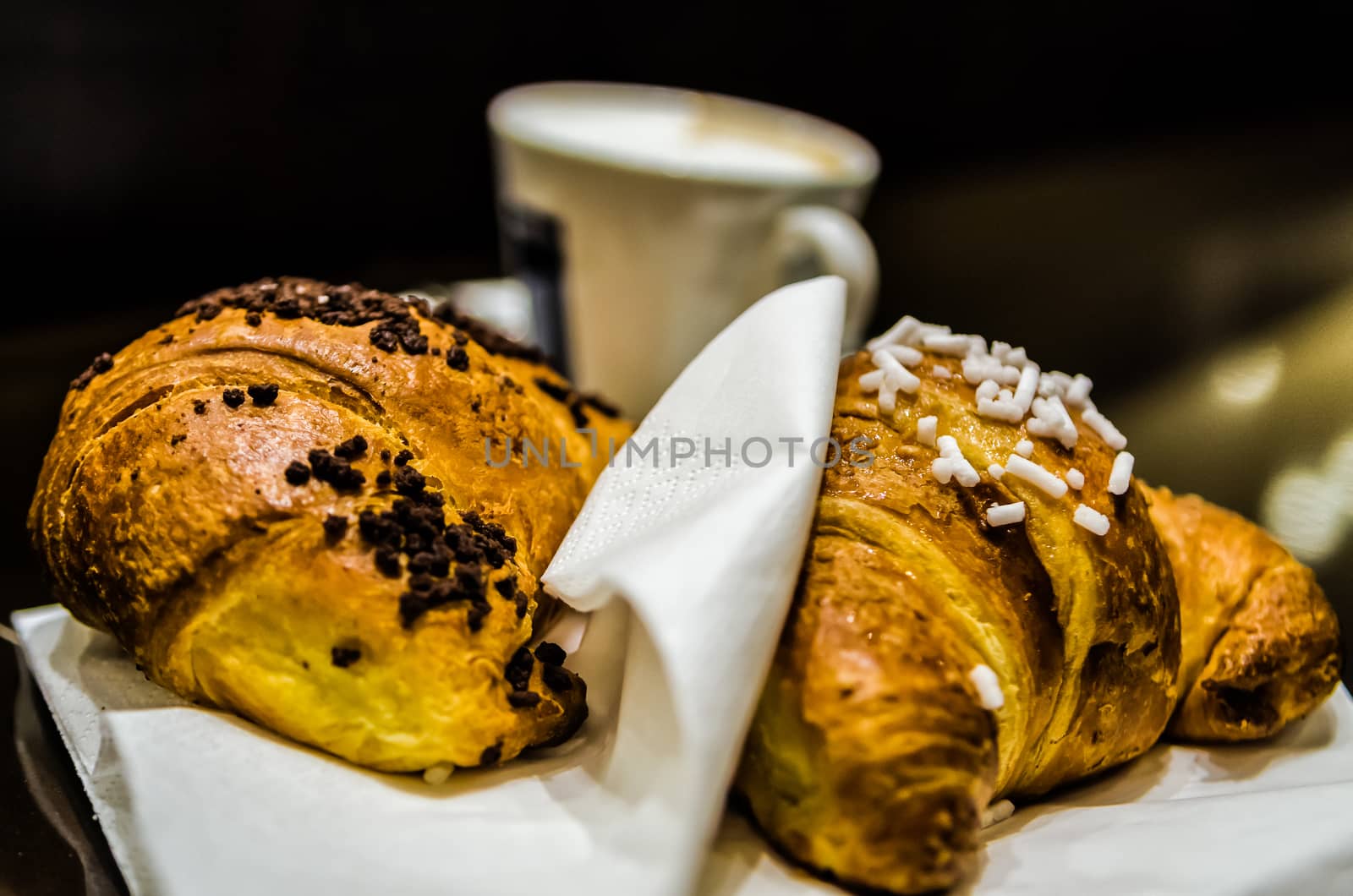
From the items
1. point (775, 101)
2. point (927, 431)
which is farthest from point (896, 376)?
point (775, 101)

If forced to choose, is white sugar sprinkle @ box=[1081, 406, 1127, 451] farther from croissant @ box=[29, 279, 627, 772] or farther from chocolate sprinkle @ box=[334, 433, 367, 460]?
chocolate sprinkle @ box=[334, 433, 367, 460]

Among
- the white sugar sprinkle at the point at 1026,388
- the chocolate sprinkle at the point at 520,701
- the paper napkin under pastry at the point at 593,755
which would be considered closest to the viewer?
the paper napkin under pastry at the point at 593,755

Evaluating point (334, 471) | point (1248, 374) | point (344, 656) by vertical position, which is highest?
point (334, 471)

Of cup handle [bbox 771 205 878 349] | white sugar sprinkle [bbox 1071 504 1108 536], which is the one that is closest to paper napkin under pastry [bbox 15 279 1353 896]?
white sugar sprinkle [bbox 1071 504 1108 536]

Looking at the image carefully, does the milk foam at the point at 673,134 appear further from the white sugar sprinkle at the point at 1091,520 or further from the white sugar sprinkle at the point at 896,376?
the white sugar sprinkle at the point at 1091,520

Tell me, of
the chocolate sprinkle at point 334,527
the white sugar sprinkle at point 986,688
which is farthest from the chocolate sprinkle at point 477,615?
the white sugar sprinkle at point 986,688

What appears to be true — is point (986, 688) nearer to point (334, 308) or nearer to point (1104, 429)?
point (1104, 429)
